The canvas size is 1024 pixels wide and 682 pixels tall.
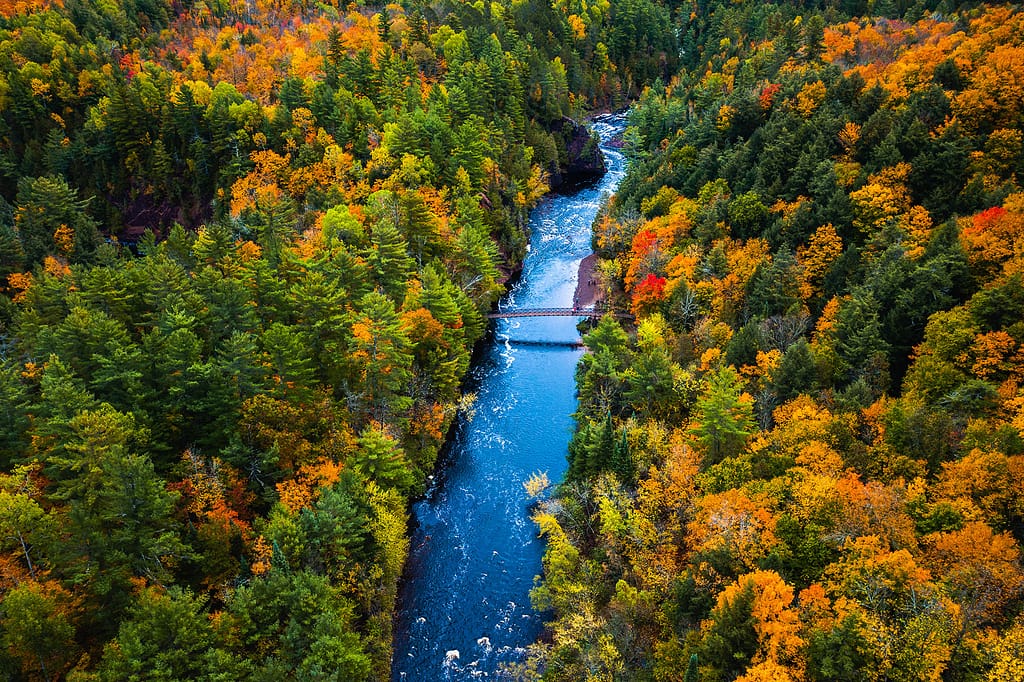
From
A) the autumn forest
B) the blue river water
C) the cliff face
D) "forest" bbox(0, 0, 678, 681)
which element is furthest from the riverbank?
the cliff face

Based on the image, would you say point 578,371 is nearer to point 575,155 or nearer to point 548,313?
point 548,313

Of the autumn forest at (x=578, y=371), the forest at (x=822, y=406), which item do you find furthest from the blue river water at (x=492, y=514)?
the forest at (x=822, y=406)

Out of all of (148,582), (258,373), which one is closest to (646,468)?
(258,373)

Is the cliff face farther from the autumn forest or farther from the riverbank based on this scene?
the riverbank

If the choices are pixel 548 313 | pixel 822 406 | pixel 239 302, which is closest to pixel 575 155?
pixel 548 313

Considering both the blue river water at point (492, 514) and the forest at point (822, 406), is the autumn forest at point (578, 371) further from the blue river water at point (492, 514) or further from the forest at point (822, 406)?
the blue river water at point (492, 514)

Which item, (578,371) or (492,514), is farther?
(578,371)
